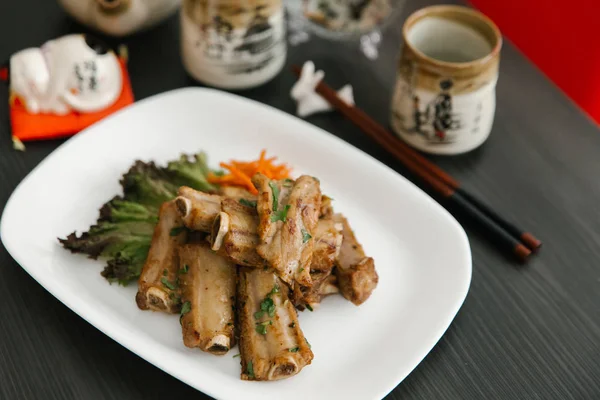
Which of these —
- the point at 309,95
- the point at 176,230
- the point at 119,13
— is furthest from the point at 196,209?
the point at 119,13

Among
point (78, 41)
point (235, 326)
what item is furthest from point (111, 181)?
point (235, 326)

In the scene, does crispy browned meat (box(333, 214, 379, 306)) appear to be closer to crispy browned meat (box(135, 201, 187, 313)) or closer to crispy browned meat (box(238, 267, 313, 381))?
crispy browned meat (box(238, 267, 313, 381))

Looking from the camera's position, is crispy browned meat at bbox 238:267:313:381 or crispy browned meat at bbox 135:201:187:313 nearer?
crispy browned meat at bbox 238:267:313:381

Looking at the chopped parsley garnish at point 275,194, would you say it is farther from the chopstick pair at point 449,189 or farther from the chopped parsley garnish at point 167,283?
the chopstick pair at point 449,189

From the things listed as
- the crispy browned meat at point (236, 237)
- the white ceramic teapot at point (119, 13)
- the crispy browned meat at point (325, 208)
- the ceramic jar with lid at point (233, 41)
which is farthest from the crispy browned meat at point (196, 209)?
the white ceramic teapot at point (119, 13)

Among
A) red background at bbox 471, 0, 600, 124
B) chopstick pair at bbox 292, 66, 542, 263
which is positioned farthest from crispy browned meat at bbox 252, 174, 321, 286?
red background at bbox 471, 0, 600, 124

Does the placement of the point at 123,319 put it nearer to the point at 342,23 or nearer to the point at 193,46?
the point at 193,46
